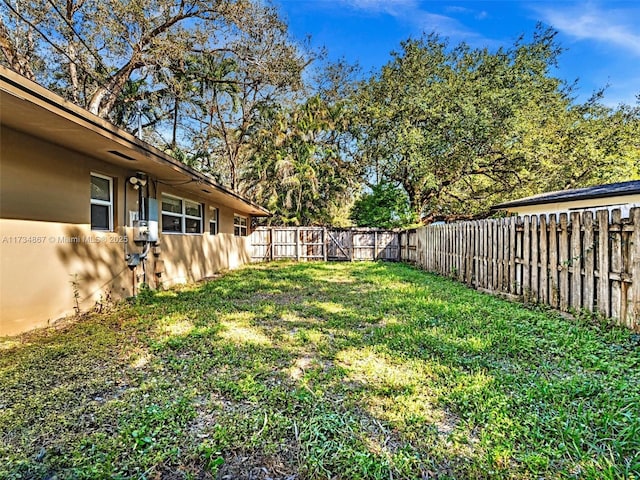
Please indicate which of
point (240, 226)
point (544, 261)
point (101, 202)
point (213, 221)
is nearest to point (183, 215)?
point (213, 221)

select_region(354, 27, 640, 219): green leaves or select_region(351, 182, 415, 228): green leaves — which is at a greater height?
select_region(354, 27, 640, 219): green leaves

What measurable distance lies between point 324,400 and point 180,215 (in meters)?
6.97

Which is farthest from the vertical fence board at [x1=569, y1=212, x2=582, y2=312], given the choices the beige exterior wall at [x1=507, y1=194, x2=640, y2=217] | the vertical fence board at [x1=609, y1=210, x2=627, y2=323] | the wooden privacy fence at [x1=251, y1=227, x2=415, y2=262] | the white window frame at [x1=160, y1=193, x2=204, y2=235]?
the wooden privacy fence at [x1=251, y1=227, x2=415, y2=262]

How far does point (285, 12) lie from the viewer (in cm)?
983

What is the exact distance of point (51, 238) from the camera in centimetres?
412

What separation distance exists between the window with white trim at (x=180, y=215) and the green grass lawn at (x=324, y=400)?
359cm

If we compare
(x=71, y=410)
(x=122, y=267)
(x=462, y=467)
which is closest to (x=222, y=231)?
(x=122, y=267)

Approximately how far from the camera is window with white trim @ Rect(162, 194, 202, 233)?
7.25m

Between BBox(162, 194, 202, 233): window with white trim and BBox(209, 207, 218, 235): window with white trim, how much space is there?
2.56 feet

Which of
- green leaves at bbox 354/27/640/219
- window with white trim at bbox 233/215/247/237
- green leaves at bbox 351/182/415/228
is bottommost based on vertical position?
window with white trim at bbox 233/215/247/237

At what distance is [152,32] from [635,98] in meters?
20.8

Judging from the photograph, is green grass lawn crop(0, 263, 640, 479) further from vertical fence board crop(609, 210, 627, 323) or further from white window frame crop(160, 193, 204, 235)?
white window frame crop(160, 193, 204, 235)

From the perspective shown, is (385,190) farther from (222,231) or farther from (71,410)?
(71,410)

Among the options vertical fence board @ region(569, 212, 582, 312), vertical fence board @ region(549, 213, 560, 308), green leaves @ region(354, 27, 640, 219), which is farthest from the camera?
green leaves @ region(354, 27, 640, 219)
